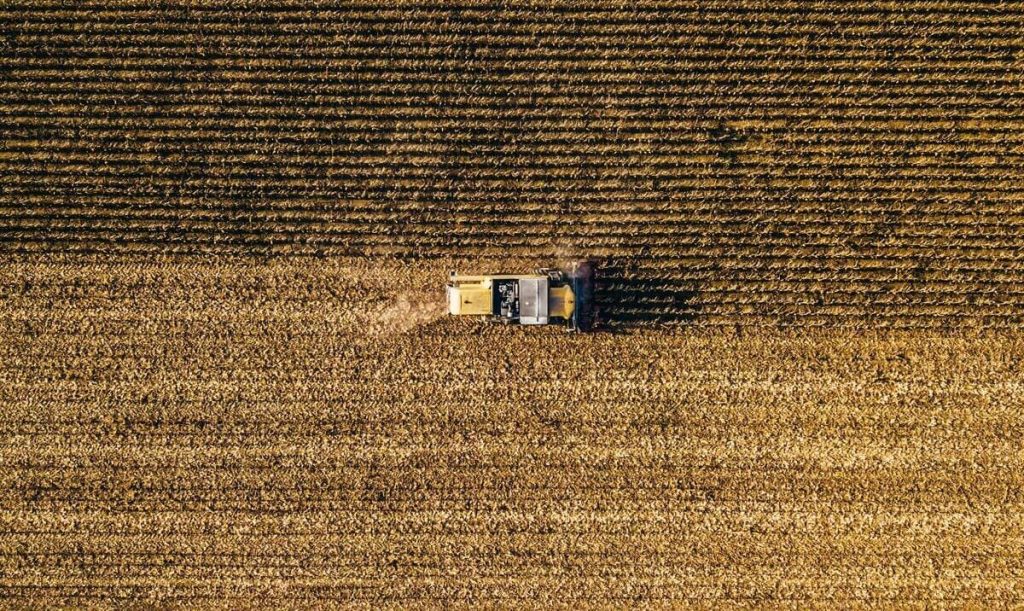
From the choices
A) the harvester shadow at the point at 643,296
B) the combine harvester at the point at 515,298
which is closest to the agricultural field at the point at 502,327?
the harvester shadow at the point at 643,296

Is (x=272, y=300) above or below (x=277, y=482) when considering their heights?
above

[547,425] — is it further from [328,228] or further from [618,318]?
[328,228]

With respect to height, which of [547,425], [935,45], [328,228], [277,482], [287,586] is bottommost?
[287,586]

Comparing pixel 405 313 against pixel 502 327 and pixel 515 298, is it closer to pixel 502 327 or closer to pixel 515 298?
pixel 502 327

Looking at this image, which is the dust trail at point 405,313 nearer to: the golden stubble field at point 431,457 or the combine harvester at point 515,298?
the golden stubble field at point 431,457

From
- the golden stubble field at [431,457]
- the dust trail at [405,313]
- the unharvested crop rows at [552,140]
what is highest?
the unharvested crop rows at [552,140]

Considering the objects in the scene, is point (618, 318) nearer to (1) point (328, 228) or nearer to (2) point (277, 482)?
(1) point (328, 228)

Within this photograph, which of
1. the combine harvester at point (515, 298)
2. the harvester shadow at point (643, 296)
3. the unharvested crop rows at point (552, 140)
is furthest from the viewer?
the harvester shadow at point (643, 296)

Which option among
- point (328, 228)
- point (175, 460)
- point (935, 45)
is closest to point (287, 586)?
point (175, 460)
